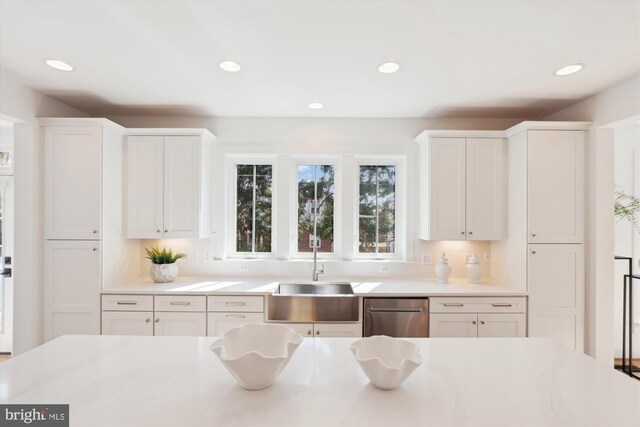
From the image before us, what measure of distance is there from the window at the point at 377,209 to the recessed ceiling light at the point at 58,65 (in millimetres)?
2572

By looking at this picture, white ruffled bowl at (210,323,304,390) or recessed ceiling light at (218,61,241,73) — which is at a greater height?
→ recessed ceiling light at (218,61,241,73)

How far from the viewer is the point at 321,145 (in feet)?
10.7

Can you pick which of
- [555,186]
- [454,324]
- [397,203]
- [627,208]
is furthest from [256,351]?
[627,208]

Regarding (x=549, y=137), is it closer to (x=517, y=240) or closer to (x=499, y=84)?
(x=499, y=84)

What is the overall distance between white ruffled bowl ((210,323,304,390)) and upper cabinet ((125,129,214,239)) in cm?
205

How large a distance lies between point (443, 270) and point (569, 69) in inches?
72.2

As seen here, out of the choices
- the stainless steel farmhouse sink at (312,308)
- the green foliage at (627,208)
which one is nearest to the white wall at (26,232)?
the stainless steel farmhouse sink at (312,308)

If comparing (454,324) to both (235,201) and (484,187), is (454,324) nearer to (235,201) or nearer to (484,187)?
(484,187)

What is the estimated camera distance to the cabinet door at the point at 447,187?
2953mm

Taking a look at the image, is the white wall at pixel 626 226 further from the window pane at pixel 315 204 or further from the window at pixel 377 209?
the window pane at pixel 315 204

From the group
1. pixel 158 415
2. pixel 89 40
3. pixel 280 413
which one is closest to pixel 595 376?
pixel 280 413

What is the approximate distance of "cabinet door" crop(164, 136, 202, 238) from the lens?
2.96 meters

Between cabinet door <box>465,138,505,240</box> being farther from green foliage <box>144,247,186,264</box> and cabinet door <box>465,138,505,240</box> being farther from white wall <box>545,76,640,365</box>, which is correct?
green foliage <box>144,247,186,264</box>

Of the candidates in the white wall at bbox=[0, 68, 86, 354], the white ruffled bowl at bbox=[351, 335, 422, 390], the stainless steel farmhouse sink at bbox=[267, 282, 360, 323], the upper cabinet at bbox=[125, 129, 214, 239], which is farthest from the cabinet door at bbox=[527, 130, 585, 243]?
the white wall at bbox=[0, 68, 86, 354]
